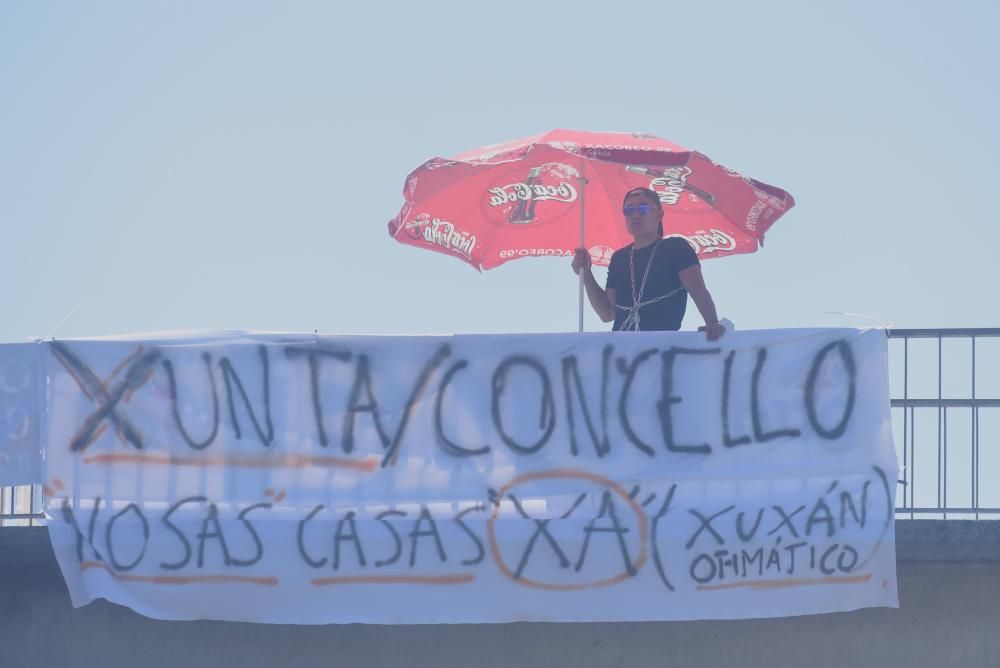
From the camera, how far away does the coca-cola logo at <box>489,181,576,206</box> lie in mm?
9648

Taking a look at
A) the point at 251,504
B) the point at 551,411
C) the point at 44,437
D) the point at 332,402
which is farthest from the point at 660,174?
the point at 44,437

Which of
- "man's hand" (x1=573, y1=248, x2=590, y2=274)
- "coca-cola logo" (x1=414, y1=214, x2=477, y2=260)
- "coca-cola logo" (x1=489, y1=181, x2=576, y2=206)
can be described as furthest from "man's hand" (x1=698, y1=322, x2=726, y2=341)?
"coca-cola logo" (x1=414, y1=214, x2=477, y2=260)

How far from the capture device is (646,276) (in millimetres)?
8625

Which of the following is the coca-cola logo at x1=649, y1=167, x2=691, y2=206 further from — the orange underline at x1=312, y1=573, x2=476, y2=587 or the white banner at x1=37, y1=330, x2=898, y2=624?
the orange underline at x1=312, y1=573, x2=476, y2=587

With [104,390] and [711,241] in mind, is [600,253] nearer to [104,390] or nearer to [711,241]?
[711,241]

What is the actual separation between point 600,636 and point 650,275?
1945 mm

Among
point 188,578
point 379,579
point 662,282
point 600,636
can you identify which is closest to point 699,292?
point 662,282

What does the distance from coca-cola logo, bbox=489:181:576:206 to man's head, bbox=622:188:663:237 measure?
104 centimetres

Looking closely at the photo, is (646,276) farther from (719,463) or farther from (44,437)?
(44,437)

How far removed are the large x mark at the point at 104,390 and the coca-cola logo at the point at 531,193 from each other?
2.49 m

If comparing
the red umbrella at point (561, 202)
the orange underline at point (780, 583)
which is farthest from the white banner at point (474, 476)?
the red umbrella at point (561, 202)

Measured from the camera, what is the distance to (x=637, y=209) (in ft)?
28.3

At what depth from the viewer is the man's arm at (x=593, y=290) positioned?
893 cm

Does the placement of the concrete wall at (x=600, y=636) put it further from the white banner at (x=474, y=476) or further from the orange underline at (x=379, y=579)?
the orange underline at (x=379, y=579)
